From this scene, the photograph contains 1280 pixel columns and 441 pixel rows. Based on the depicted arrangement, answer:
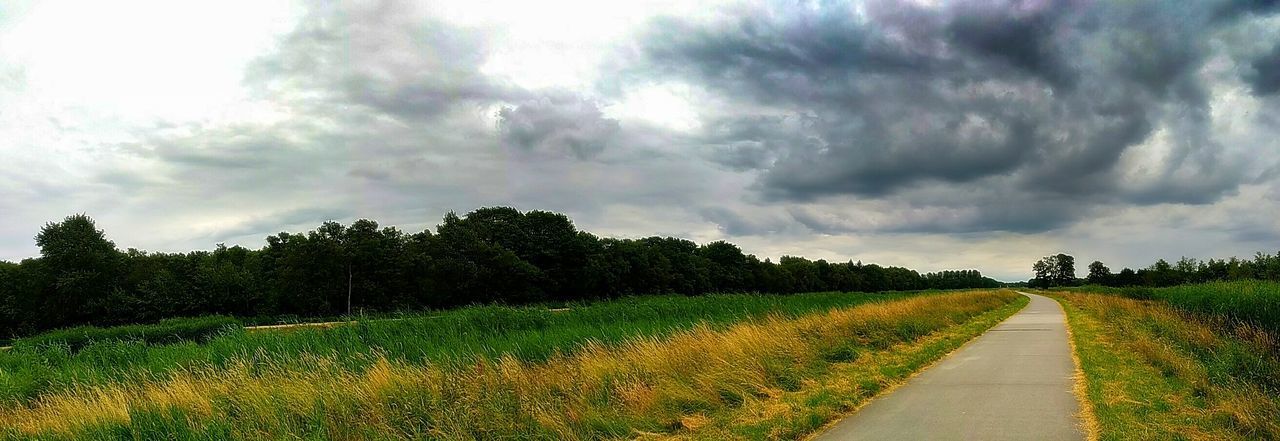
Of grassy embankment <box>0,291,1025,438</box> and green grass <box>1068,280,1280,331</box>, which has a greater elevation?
green grass <box>1068,280,1280,331</box>

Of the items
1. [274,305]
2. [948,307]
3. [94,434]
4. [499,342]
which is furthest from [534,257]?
[94,434]

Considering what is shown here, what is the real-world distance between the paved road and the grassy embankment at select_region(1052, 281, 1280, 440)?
492 millimetres

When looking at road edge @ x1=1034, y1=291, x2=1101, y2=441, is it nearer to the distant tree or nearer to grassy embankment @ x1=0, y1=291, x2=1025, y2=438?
grassy embankment @ x1=0, y1=291, x2=1025, y2=438

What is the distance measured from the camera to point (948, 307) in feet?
105

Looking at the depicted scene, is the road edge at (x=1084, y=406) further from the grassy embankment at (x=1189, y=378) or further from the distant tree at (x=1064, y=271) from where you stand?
the distant tree at (x=1064, y=271)

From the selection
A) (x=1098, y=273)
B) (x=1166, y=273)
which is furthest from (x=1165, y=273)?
(x=1098, y=273)

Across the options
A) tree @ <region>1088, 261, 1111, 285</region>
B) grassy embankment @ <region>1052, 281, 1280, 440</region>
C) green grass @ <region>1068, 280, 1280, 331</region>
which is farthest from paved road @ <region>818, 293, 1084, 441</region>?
tree @ <region>1088, 261, 1111, 285</region>

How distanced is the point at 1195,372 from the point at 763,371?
6.67 meters

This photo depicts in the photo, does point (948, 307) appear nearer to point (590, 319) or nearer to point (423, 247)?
point (590, 319)

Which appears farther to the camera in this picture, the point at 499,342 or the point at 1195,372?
the point at 499,342

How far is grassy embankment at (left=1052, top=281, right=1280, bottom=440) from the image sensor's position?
24.2ft

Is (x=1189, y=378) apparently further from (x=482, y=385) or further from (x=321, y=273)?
(x=321, y=273)

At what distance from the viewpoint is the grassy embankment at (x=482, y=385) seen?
26.3 ft

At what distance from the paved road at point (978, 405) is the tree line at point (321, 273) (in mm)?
53402
